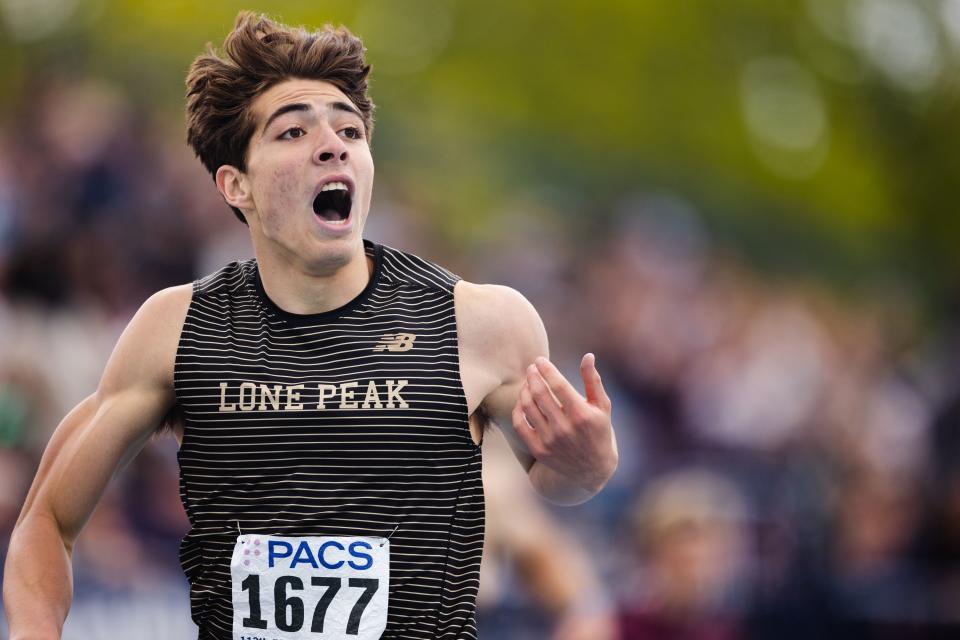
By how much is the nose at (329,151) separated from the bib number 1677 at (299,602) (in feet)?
4.01

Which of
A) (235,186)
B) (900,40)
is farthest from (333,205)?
(900,40)

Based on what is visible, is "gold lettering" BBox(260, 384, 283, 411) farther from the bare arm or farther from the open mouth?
the open mouth

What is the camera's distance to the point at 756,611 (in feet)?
33.4

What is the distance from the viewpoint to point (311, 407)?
4199mm

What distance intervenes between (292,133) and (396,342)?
715 millimetres

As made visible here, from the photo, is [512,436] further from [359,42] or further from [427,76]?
[427,76]

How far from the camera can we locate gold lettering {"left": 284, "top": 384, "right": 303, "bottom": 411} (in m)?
4.21

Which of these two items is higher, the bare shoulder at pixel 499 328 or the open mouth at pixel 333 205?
the open mouth at pixel 333 205

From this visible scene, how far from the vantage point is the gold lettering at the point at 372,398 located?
13.8 ft

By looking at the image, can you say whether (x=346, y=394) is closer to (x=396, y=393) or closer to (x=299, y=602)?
(x=396, y=393)

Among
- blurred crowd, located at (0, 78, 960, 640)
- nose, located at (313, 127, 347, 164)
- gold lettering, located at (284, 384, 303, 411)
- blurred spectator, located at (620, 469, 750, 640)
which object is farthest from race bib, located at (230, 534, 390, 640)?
blurred spectator, located at (620, 469, 750, 640)

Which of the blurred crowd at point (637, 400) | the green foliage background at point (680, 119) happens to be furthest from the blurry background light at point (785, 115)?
the blurred crowd at point (637, 400)

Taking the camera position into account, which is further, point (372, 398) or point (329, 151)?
point (329, 151)

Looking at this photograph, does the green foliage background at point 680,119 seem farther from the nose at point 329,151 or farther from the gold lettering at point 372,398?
the gold lettering at point 372,398
